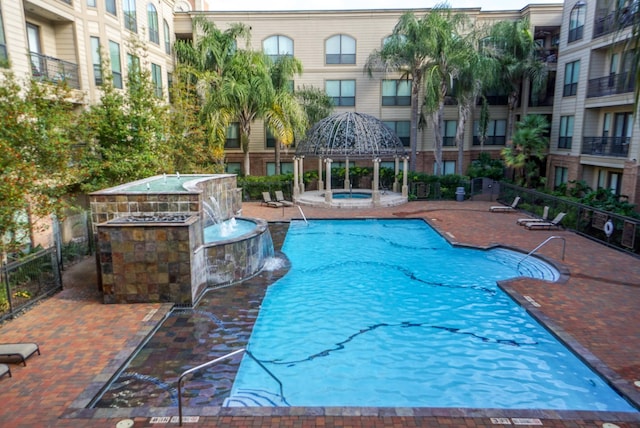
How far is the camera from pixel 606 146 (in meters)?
25.6

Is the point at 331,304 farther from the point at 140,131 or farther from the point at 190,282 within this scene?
the point at 140,131

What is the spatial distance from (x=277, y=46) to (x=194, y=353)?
29291mm

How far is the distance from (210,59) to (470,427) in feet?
88.1

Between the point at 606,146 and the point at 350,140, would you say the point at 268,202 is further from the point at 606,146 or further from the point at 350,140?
the point at 606,146

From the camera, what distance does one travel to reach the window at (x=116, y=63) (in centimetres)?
2177

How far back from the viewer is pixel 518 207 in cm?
2514

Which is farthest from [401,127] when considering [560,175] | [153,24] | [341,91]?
[153,24]

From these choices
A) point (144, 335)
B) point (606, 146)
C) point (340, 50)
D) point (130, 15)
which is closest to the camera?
point (144, 335)

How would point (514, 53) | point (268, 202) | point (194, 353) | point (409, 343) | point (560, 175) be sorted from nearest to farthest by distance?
1. point (194, 353)
2. point (409, 343)
3. point (268, 202)
4. point (514, 53)
5. point (560, 175)

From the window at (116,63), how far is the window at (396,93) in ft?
63.6

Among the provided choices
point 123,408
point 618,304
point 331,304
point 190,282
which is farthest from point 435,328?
point 123,408

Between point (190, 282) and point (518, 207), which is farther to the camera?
point (518, 207)

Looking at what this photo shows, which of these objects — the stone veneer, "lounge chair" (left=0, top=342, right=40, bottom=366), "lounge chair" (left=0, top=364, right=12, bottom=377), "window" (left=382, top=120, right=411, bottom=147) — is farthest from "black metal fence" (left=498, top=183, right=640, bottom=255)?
"lounge chair" (left=0, top=364, right=12, bottom=377)

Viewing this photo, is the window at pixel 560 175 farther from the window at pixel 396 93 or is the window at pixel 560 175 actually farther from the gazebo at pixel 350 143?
the window at pixel 396 93
